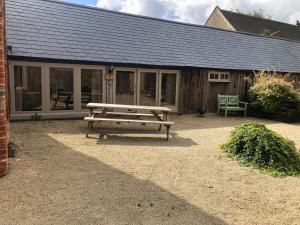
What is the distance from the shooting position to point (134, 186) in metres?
4.84

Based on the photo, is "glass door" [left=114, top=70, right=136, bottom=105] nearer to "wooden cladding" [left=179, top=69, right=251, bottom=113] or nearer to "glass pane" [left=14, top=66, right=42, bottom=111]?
"wooden cladding" [left=179, top=69, right=251, bottom=113]

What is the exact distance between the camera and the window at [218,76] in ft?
47.5

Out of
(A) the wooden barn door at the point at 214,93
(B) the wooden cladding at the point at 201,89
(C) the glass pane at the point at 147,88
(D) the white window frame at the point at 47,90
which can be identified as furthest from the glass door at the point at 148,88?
(A) the wooden barn door at the point at 214,93

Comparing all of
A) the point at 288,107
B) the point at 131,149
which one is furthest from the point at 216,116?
the point at 131,149

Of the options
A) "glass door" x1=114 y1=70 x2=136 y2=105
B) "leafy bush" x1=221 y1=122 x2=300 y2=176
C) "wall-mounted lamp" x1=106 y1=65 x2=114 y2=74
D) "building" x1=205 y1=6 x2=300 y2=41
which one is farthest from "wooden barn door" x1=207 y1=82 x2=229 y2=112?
"building" x1=205 y1=6 x2=300 y2=41

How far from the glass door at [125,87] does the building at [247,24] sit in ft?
73.4

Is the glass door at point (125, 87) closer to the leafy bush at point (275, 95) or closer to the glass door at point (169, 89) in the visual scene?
the glass door at point (169, 89)

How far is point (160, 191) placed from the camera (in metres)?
4.68

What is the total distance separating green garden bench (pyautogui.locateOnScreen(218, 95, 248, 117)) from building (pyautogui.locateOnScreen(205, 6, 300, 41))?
62.9 feet

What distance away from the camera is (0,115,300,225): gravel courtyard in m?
3.87

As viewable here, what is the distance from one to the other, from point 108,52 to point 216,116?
5744 mm

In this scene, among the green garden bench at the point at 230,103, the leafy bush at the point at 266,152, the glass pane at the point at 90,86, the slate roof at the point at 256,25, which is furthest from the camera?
the slate roof at the point at 256,25

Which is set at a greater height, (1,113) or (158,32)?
(158,32)

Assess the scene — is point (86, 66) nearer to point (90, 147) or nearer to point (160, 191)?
point (90, 147)
